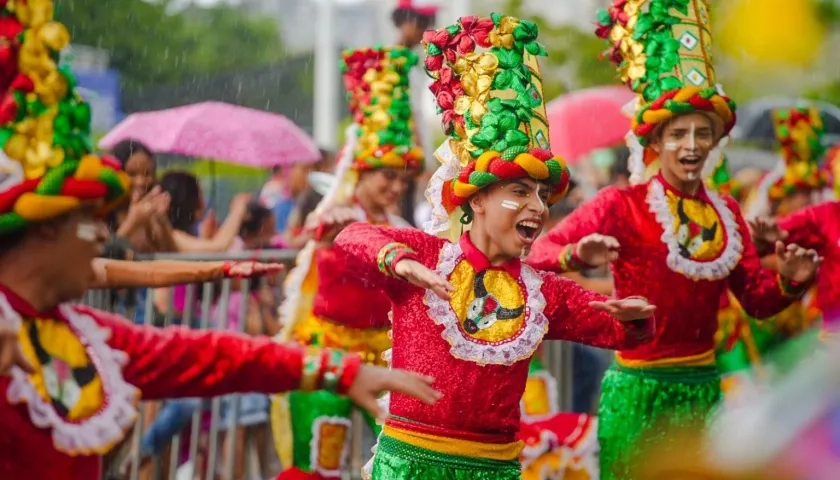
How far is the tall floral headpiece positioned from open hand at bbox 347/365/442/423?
12.1ft

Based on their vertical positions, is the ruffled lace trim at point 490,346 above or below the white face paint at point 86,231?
above

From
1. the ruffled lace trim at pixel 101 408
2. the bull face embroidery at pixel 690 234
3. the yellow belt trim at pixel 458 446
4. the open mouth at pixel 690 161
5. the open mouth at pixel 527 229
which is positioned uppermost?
the open mouth at pixel 690 161

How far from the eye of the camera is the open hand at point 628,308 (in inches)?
176

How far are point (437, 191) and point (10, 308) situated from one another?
202cm

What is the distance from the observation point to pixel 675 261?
5.56 m

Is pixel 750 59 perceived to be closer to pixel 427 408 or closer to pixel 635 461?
pixel 635 461

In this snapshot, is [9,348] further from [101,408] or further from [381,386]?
[381,386]

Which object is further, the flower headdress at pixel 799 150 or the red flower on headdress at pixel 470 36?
the flower headdress at pixel 799 150

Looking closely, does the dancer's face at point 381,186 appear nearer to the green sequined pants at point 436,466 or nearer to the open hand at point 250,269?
the open hand at point 250,269

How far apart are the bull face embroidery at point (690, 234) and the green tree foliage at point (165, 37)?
32.8 feet

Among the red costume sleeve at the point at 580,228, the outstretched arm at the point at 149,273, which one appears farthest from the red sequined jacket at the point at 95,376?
the red costume sleeve at the point at 580,228

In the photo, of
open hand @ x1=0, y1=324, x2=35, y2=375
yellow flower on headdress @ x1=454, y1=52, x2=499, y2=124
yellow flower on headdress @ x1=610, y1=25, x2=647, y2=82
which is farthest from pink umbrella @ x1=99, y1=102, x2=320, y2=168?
open hand @ x1=0, y1=324, x2=35, y2=375

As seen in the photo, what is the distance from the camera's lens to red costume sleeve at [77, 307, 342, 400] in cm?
347

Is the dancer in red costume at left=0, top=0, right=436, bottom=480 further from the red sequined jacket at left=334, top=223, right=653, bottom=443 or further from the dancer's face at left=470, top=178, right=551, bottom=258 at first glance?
the dancer's face at left=470, top=178, right=551, bottom=258
